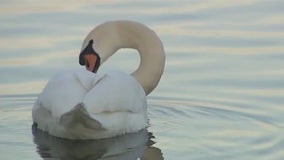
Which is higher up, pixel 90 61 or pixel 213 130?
pixel 90 61

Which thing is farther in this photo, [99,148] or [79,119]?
[99,148]

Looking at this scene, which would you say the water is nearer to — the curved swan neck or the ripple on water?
the ripple on water

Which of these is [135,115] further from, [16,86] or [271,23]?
[271,23]

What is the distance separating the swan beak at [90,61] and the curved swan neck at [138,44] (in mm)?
141

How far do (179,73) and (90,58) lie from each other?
1.05 meters

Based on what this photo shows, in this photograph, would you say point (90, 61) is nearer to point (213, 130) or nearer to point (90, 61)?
point (90, 61)

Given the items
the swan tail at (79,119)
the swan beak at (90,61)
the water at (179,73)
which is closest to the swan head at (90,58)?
the swan beak at (90,61)

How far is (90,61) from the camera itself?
11.3m

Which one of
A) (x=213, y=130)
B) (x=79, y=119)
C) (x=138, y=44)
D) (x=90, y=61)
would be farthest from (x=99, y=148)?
(x=138, y=44)

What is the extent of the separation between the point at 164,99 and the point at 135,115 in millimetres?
848

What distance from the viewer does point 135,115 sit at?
34.4 ft

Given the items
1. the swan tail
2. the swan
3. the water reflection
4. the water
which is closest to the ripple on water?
the water

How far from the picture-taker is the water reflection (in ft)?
31.9

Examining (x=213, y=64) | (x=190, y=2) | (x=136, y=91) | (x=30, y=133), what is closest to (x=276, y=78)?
(x=213, y=64)
